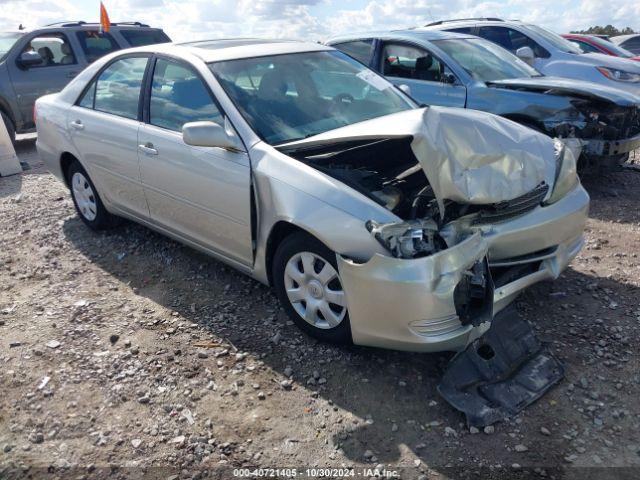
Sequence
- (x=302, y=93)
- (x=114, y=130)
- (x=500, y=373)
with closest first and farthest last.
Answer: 1. (x=500, y=373)
2. (x=302, y=93)
3. (x=114, y=130)

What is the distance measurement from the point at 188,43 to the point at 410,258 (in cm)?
264

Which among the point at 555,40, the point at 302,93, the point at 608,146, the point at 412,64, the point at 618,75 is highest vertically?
the point at 302,93

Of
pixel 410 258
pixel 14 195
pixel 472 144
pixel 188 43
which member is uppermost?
pixel 188 43

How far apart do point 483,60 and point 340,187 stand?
4.55 m

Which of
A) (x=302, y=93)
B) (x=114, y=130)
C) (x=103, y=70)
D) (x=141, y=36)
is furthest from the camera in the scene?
(x=141, y=36)

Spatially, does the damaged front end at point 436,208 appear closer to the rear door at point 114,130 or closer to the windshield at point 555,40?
the rear door at point 114,130

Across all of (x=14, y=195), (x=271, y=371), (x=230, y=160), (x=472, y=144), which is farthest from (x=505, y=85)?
(x=14, y=195)

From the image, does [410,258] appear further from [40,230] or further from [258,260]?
[40,230]

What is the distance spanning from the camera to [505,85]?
618 centimetres

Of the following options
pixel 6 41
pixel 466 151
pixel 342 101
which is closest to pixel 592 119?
pixel 342 101

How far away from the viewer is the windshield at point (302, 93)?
3.64 metres

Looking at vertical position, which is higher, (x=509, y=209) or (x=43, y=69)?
(x=509, y=209)

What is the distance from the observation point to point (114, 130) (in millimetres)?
4453

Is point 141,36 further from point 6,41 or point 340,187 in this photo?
point 340,187
